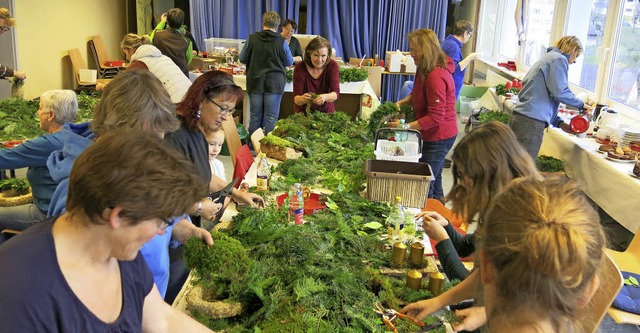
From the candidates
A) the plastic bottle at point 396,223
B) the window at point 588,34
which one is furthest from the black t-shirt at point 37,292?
the window at point 588,34

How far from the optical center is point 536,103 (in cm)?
457

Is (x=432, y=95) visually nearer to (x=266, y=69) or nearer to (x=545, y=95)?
(x=545, y=95)

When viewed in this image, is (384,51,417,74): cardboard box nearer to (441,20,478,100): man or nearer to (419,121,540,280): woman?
Result: (441,20,478,100): man

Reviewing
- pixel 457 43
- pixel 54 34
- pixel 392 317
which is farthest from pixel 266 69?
pixel 54 34

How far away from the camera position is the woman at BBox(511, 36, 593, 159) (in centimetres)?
443

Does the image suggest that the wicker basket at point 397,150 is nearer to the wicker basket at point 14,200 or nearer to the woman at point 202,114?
the woman at point 202,114

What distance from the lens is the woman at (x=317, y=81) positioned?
4473mm

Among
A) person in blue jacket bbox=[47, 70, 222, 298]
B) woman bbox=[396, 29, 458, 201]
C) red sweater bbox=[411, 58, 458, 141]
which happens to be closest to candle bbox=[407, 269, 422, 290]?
person in blue jacket bbox=[47, 70, 222, 298]

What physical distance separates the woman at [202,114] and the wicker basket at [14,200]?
4.09 ft

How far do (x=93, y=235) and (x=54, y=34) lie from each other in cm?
806

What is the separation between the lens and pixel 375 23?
9.68 metres

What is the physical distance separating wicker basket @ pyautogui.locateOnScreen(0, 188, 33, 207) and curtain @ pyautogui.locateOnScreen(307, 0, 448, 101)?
7.30 metres

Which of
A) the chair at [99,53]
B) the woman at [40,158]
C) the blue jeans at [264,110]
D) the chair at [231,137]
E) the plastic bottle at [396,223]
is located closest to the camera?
the plastic bottle at [396,223]

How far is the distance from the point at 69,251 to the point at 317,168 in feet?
7.59
